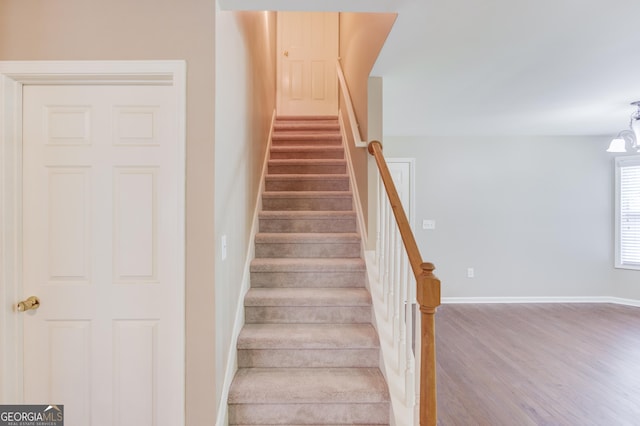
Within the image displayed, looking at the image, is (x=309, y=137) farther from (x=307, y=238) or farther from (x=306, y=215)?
(x=307, y=238)

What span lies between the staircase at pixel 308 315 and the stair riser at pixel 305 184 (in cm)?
1

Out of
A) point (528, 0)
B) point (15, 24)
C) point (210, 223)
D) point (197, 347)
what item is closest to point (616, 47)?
point (528, 0)

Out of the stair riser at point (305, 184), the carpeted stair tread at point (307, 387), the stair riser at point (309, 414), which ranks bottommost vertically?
the stair riser at point (309, 414)

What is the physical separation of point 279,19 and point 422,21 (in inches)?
154

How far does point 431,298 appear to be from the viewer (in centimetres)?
125

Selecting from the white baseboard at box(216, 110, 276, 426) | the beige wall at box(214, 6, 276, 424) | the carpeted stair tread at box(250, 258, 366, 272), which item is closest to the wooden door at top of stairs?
the beige wall at box(214, 6, 276, 424)

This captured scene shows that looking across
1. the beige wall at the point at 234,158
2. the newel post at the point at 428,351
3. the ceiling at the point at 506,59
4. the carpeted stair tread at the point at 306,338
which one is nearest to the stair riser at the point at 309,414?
the beige wall at the point at 234,158

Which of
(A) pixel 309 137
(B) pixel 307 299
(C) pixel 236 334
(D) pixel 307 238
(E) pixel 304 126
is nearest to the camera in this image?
(C) pixel 236 334

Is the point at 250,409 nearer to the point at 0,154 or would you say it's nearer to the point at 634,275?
the point at 0,154

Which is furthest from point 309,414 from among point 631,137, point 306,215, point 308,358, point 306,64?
point 631,137

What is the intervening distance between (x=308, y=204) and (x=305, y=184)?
278 mm

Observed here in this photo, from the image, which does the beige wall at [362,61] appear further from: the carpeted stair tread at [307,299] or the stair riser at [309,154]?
the carpeted stair tread at [307,299]

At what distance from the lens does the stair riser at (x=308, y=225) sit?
2.69 meters

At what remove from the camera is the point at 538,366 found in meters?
2.72
